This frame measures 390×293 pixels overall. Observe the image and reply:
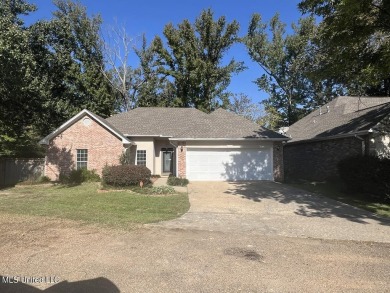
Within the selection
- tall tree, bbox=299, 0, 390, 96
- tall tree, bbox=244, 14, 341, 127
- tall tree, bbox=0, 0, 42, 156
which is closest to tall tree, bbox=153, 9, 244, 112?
tall tree, bbox=244, 14, 341, 127

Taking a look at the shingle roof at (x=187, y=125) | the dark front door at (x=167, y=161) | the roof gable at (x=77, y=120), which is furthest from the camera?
the dark front door at (x=167, y=161)

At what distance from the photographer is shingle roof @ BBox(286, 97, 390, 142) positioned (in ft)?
60.8

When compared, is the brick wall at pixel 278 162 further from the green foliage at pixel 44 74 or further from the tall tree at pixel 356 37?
the green foliage at pixel 44 74

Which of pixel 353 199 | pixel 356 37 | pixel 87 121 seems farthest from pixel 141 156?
pixel 356 37

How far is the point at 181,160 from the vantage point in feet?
68.5

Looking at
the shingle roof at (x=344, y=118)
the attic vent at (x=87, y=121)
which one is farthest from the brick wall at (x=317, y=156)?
the attic vent at (x=87, y=121)

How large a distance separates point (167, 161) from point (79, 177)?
22.7 ft

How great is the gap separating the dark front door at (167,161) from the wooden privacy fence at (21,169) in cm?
827

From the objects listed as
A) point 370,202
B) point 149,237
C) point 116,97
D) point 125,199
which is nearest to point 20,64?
point 125,199

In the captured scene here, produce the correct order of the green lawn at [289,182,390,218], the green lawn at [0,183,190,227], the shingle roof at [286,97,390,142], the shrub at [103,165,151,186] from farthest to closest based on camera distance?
the shingle roof at [286,97,390,142] < the shrub at [103,165,151,186] < the green lawn at [289,182,390,218] < the green lawn at [0,183,190,227]

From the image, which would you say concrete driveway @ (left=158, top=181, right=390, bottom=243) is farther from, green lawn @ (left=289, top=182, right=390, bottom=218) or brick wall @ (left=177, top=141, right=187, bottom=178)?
brick wall @ (left=177, top=141, right=187, bottom=178)

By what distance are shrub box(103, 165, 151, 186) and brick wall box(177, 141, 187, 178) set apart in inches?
149

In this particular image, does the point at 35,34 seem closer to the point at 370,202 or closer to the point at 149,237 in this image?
the point at 149,237

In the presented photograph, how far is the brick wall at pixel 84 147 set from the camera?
20.8 m
